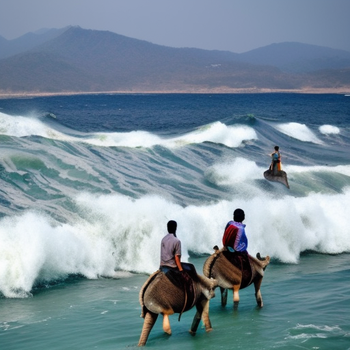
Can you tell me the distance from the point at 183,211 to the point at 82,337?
8149 millimetres

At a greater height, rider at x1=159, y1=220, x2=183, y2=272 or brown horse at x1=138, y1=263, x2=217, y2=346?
rider at x1=159, y1=220, x2=183, y2=272

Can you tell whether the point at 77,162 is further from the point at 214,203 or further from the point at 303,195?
the point at 303,195

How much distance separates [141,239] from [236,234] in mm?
→ 5298

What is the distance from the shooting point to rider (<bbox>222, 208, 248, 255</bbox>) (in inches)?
401

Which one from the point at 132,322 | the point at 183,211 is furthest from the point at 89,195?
the point at 132,322

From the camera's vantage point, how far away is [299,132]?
4916 cm

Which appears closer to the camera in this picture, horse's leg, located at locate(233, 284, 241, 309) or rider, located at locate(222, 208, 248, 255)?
rider, located at locate(222, 208, 248, 255)

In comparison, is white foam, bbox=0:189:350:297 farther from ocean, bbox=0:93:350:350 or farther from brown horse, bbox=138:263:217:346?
brown horse, bbox=138:263:217:346

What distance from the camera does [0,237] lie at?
44.2ft

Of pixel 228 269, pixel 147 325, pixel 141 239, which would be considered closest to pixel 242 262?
pixel 228 269

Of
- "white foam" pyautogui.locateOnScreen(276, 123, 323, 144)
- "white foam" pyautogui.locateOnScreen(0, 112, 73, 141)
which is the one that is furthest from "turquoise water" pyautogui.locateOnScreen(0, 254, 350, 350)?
"white foam" pyautogui.locateOnScreen(276, 123, 323, 144)

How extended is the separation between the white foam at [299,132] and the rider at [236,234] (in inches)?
1368

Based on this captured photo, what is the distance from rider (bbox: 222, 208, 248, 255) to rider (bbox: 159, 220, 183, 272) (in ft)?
5.09

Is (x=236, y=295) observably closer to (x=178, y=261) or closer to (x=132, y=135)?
(x=178, y=261)
